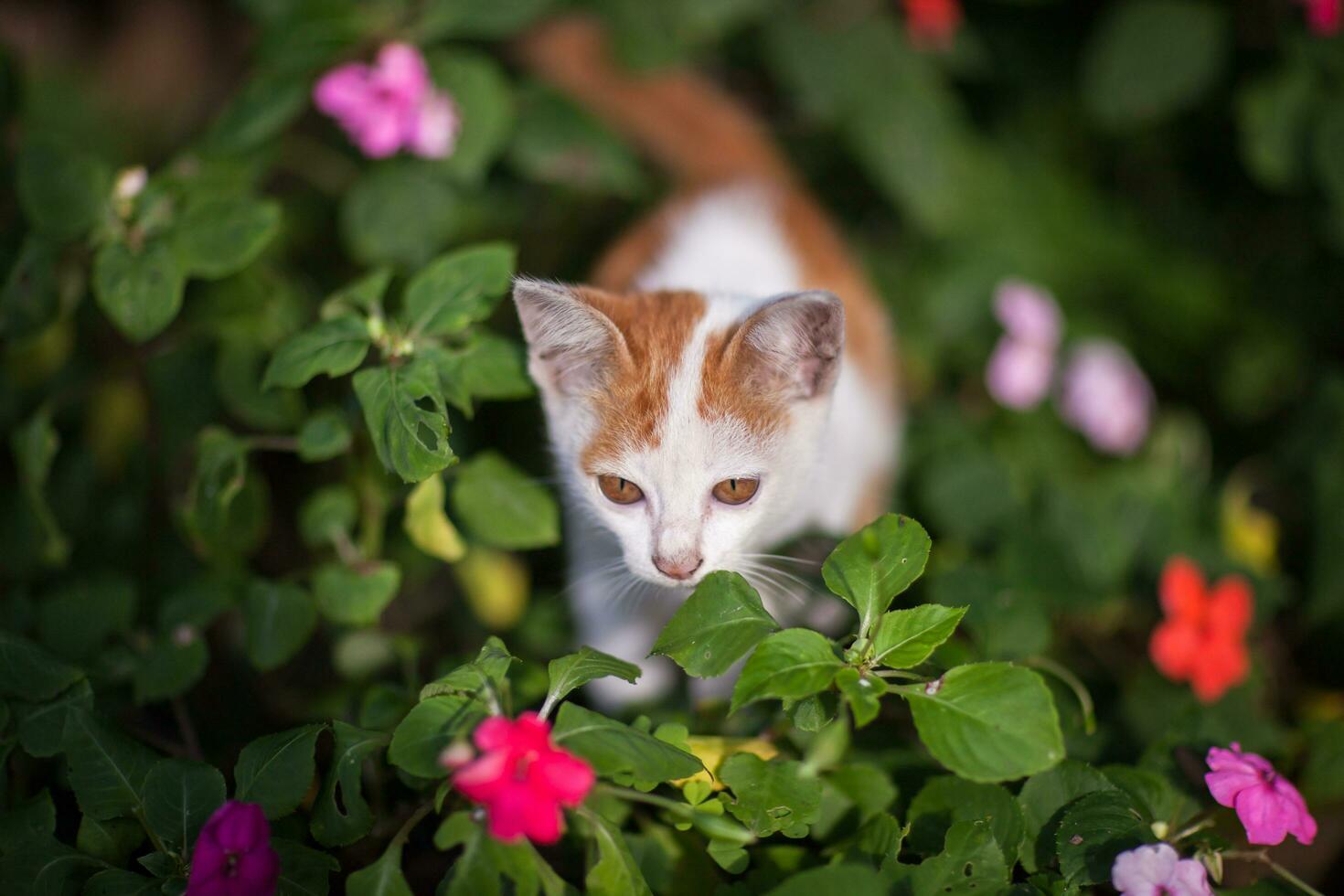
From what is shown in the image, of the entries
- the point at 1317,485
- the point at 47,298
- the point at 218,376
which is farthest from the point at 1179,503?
the point at 47,298

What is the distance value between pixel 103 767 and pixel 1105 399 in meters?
2.27

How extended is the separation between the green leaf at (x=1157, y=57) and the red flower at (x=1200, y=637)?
3.98 ft

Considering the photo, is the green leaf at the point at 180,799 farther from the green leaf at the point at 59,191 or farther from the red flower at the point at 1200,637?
the red flower at the point at 1200,637

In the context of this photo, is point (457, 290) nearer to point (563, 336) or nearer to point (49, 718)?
point (563, 336)

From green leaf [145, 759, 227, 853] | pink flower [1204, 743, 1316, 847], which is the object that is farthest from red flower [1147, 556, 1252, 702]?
green leaf [145, 759, 227, 853]

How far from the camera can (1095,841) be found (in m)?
1.16

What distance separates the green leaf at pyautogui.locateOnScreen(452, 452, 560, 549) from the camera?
1.46 m

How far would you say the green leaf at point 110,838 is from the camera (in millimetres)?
1219

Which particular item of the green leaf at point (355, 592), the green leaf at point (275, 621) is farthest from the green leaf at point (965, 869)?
the green leaf at point (275, 621)

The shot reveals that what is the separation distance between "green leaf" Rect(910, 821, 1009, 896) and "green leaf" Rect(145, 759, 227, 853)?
91cm

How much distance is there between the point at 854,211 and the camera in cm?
288

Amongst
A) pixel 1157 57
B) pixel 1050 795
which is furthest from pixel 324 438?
pixel 1157 57

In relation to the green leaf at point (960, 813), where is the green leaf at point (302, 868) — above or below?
above

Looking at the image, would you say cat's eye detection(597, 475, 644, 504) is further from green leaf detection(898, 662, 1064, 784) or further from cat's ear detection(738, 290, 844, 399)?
green leaf detection(898, 662, 1064, 784)
